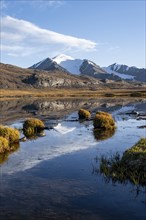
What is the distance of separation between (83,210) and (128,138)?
2161 centimetres

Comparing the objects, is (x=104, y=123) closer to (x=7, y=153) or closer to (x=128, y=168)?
(x=7, y=153)

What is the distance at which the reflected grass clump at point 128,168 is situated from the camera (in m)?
21.9

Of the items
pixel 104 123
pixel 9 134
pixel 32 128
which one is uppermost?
pixel 104 123

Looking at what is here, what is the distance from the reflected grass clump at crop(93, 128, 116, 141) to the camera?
3941 cm

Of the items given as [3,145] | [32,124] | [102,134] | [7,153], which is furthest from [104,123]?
[7,153]

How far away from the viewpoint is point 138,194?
19703mm

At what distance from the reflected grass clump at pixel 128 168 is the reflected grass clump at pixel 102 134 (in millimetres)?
12651

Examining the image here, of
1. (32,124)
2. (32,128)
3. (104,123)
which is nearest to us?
(32,128)

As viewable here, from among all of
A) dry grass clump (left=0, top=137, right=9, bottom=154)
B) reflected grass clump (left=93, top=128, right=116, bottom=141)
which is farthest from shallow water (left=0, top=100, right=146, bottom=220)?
reflected grass clump (left=93, top=128, right=116, bottom=141)

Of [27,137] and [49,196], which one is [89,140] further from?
[49,196]

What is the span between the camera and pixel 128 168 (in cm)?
2345

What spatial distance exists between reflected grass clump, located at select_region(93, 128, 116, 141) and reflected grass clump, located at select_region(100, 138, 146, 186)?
498 inches

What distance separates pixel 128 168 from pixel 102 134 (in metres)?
18.2

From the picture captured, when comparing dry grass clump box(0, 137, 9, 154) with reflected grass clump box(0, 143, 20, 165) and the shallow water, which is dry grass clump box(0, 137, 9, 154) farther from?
the shallow water
